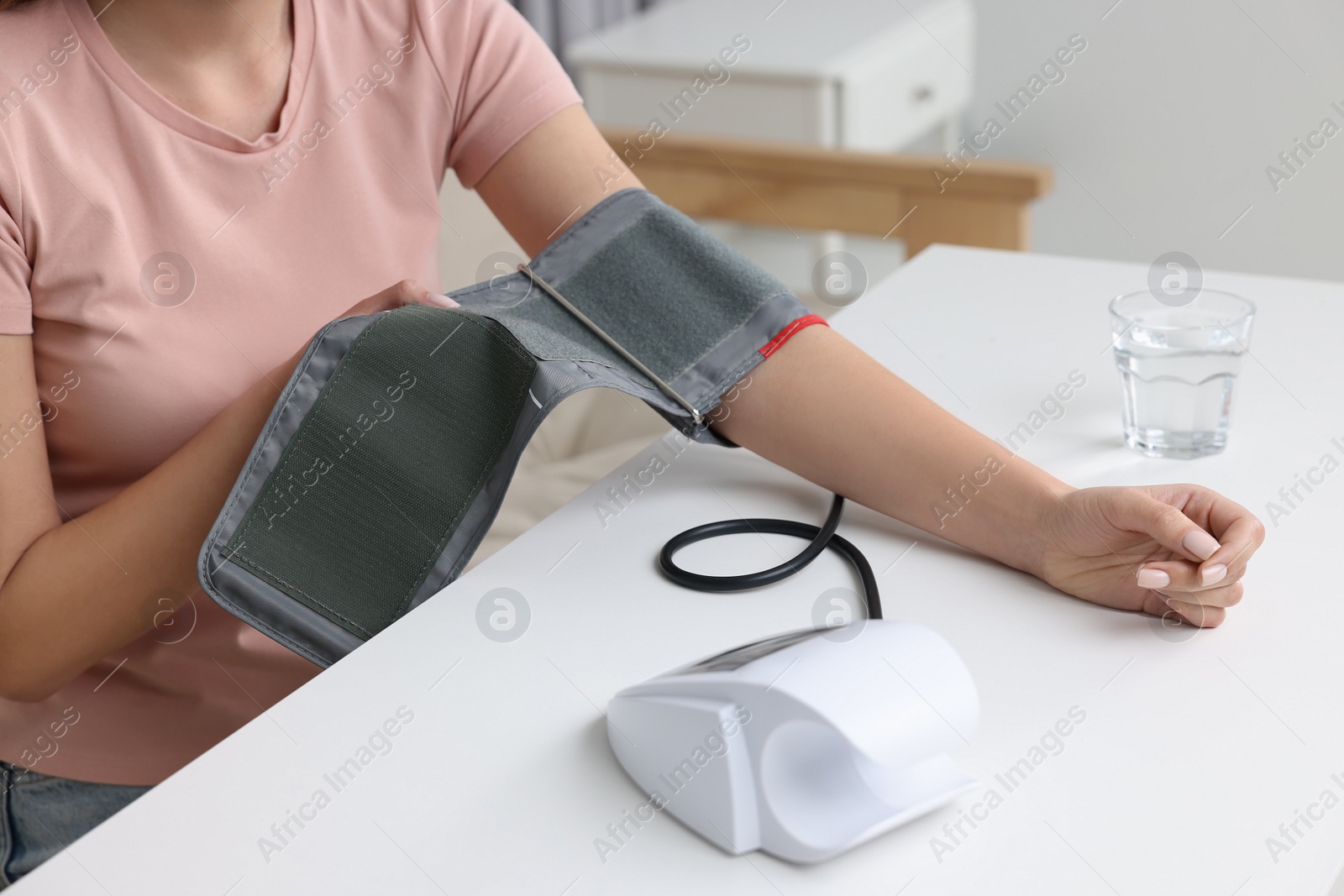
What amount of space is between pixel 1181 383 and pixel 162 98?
2.18ft

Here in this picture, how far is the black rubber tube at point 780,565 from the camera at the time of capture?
24.1 inches

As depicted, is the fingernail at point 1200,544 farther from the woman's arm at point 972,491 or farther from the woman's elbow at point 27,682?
the woman's elbow at point 27,682

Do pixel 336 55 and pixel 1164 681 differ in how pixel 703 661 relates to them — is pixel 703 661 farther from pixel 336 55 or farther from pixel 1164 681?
pixel 336 55

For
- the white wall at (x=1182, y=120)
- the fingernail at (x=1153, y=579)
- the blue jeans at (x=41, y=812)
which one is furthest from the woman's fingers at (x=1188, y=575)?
the white wall at (x=1182, y=120)

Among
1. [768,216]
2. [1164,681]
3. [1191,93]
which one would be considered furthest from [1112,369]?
[1191,93]

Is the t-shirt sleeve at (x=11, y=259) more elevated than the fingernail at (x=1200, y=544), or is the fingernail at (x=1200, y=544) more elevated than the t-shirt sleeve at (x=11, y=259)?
the t-shirt sleeve at (x=11, y=259)

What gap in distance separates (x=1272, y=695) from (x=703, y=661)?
10.0 inches

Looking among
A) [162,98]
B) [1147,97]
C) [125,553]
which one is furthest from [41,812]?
[1147,97]

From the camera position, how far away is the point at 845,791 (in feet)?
1.48

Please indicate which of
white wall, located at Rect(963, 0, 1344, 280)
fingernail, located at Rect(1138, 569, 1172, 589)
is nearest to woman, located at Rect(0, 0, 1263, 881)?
Answer: fingernail, located at Rect(1138, 569, 1172, 589)

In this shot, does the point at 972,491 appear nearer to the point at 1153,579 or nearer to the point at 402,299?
the point at 1153,579

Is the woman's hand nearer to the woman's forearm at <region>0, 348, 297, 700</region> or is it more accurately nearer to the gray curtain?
the woman's forearm at <region>0, 348, 297, 700</region>

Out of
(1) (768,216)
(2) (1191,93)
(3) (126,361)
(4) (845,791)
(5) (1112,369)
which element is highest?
(3) (126,361)

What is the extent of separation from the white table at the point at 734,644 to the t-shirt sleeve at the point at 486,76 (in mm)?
306
